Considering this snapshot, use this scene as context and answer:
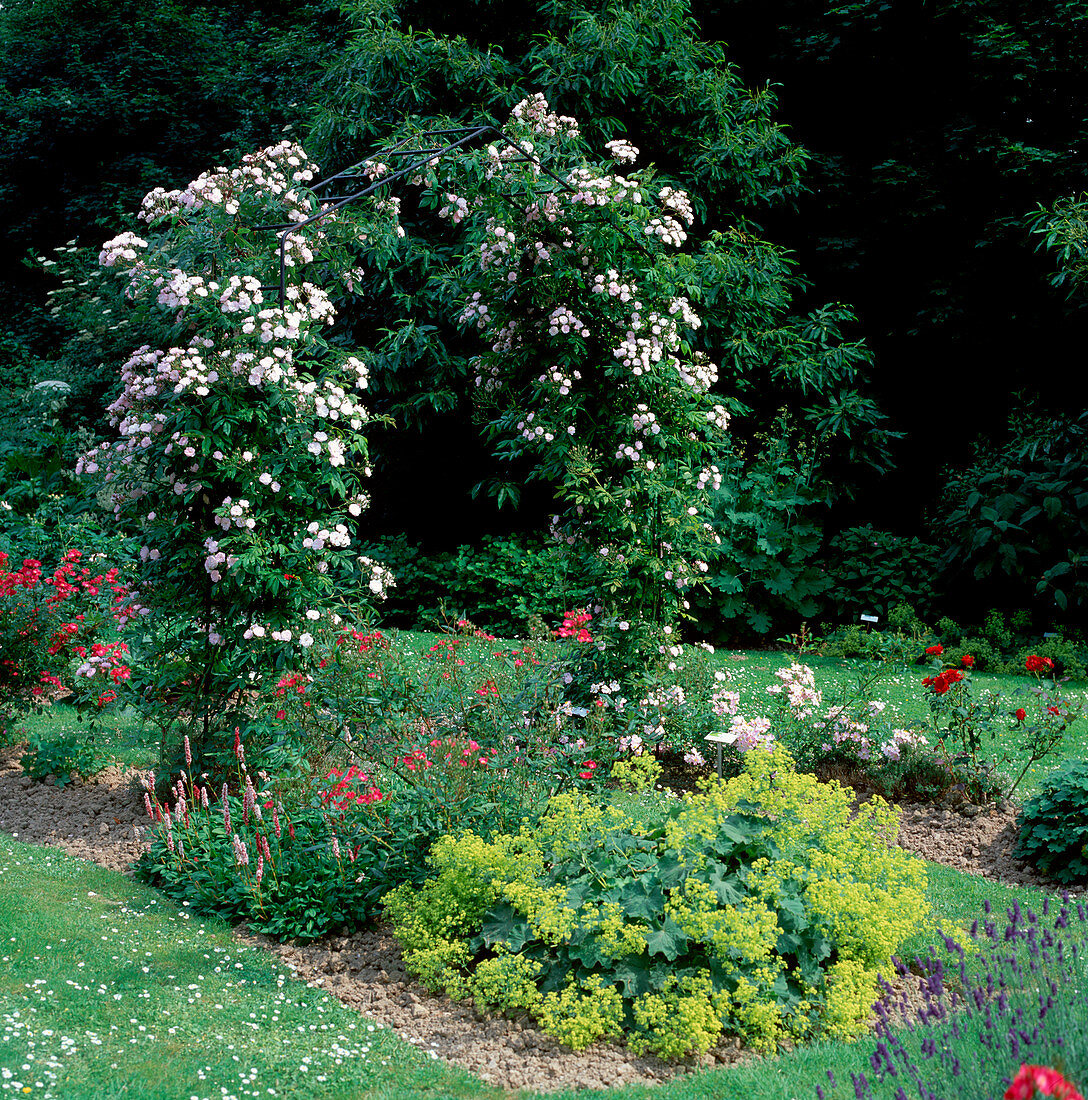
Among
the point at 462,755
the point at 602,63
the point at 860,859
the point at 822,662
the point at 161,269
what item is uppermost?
the point at 602,63

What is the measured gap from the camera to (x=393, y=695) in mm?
4785

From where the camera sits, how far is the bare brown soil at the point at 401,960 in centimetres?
310

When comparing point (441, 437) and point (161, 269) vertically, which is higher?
point (161, 269)

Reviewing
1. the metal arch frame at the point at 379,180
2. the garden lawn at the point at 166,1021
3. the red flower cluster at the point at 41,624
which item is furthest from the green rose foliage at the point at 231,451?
the garden lawn at the point at 166,1021

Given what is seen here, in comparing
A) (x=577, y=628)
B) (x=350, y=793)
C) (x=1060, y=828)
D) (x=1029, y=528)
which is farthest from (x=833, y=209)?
(x=350, y=793)

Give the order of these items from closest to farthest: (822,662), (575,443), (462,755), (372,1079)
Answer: (372,1079) → (462,755) → (575,443) → (822,662)

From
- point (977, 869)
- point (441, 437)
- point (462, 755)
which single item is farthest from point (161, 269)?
point (441, 437)

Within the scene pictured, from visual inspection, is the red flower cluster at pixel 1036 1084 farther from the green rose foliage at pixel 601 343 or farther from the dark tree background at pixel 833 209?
the dark tree background at pixel 833 209

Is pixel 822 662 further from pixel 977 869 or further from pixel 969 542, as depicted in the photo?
pixel 977 869

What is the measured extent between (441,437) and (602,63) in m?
4.06

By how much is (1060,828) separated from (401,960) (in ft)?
9.51

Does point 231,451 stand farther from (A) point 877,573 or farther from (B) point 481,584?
(A) point 877,573

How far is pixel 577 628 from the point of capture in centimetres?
618

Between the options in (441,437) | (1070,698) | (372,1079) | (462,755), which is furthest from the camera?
(441,437)
